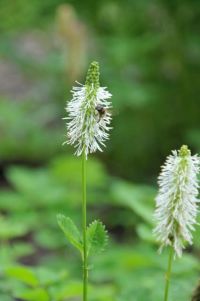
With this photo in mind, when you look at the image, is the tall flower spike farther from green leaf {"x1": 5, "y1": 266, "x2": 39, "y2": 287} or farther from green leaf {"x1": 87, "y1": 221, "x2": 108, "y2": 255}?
green leaf {"x1": 5, "y1": 266, "x2": 39, "y2": 287}

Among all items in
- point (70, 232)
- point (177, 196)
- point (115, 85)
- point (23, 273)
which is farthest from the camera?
point (115, 85)

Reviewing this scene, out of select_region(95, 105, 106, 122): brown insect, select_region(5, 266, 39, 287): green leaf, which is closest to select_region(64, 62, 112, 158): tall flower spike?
select_region(95, 105, 106, 122): brown insect

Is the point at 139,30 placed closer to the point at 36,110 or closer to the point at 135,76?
the point at 135,76

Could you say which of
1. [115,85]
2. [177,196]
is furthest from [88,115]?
[115,85]

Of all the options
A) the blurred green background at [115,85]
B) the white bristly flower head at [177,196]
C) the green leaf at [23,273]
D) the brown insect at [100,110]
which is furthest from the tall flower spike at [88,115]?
the blurred green background at [115,85]

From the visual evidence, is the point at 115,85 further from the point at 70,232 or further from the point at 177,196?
the point at 177,196

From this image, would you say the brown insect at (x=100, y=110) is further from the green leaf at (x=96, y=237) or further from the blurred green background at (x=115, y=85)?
the blurred green background at (x=115, y=85)
